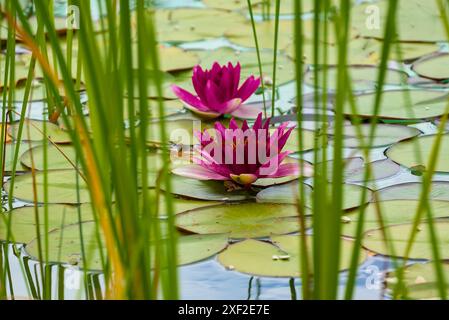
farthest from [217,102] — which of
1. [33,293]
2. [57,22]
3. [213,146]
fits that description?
[57,22]

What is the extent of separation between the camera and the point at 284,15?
2.98 metres

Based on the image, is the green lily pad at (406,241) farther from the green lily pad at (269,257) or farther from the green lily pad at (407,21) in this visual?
the green lily pad at (407,21)

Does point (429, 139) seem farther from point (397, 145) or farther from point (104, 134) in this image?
point (104, 134)

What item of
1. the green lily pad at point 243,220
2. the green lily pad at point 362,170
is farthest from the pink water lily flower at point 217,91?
the green lily pad at point 243,220

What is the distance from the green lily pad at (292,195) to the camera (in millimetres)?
1672

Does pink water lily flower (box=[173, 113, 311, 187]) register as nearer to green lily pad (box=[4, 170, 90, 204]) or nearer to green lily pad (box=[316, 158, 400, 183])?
green lily pad (box=[316, 158, 400, 183])

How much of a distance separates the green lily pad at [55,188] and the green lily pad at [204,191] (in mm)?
177

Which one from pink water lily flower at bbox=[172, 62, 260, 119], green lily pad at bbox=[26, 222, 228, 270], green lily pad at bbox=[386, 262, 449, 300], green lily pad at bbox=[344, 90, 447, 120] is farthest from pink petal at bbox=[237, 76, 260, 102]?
green lily pad at bbox=[386, 262, 449, 300]

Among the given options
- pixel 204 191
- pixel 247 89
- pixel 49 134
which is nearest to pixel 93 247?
pixel 204 191

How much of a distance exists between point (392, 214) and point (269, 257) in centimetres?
27

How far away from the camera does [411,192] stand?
5.60 ft

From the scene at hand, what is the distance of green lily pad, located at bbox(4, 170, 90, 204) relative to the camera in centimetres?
174

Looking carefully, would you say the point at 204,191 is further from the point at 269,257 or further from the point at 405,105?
the point at 405,105

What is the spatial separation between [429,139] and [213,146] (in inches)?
19.2
